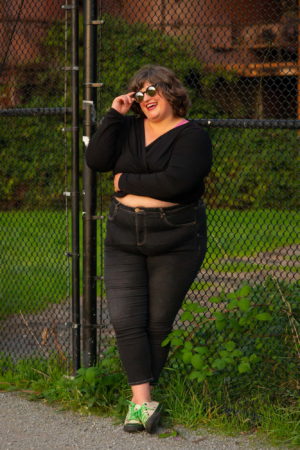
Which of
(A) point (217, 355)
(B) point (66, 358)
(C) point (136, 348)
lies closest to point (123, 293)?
(C) point (136, 348)

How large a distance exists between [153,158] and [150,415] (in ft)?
4.05

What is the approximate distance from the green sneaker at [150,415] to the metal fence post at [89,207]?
736 millimetres

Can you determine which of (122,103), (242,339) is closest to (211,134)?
(122,103)

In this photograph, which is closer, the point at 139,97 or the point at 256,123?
the point at 139,97

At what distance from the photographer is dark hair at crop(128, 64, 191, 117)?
4.05 meters

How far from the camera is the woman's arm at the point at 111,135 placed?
4.13 meters

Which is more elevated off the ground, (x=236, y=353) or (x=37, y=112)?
(x=37, y=112)

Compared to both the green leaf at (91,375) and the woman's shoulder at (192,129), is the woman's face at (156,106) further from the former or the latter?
the green leaf at (91,375)

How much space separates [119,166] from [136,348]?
90 centimetres

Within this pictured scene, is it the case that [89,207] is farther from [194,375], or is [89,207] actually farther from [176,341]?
[194,375]

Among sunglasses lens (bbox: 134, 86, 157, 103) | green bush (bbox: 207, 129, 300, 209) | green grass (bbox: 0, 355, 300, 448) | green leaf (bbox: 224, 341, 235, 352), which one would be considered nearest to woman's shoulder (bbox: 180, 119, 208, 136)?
sunglasses lens (bbox: 134, 86, 157, 103)

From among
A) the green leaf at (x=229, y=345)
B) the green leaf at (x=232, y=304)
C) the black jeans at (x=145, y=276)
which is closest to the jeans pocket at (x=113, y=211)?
the black jeans at (x=145, y=276)

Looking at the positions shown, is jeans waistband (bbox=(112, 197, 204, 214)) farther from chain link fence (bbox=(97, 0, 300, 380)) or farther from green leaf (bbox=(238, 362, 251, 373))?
green leaf (bbox=(238, 362, 251, 373))

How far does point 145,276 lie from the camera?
4.21 m
